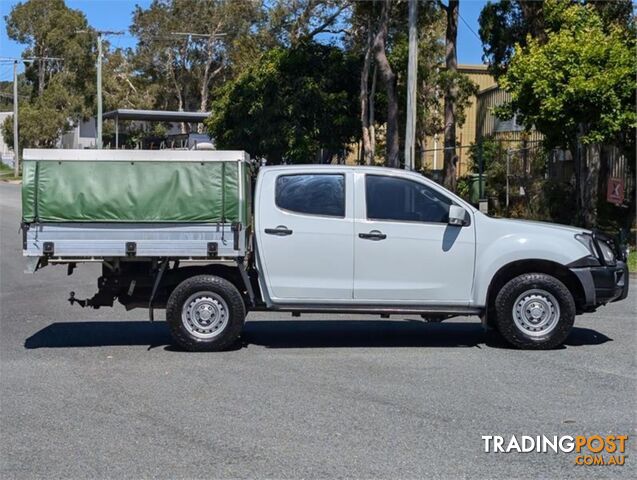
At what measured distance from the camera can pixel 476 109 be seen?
133 feet

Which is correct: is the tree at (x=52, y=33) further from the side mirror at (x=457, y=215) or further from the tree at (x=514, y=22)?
the side mirror at (x=457, y=215)

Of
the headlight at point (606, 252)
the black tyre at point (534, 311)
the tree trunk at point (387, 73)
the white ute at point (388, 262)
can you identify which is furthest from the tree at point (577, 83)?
the black tyre at point (534, 311)

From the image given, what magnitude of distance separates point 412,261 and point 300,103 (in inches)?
802

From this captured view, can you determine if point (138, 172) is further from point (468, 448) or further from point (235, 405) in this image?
point (468, 448)

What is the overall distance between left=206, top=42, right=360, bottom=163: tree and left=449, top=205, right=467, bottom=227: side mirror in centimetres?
1958

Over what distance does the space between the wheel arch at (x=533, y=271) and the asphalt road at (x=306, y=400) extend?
0.56m

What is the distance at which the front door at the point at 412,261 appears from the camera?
30.1 feet

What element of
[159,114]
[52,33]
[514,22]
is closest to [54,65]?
[52,33]

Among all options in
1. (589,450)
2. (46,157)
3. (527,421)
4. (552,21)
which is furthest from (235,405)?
(552,21)

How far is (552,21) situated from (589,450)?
16.7m

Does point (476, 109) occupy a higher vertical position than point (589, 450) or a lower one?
higher

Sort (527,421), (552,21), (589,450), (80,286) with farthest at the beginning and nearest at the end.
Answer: (552,21) < (80,286) < (527,421) < (589,450)

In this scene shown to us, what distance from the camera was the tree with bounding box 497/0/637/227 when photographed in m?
18.2

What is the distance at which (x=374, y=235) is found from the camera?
916cm
